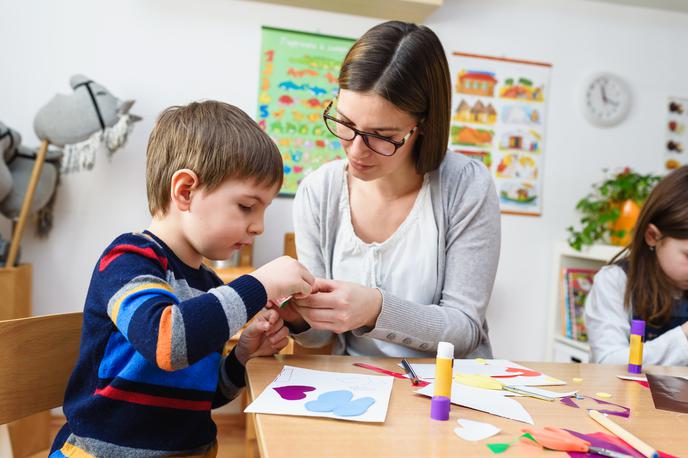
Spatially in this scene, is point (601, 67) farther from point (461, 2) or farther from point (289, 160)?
point (289, 160)

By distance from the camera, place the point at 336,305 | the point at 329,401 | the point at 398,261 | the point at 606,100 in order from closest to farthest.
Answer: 1. the point at 329,401
2. the point at 336,305
3. the point at 398,261
4. the point at 606,100

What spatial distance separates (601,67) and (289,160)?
1724 millimetres

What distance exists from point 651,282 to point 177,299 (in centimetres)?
121

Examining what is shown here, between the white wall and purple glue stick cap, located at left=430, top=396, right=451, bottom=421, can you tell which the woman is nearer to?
purple glue stick cap, located at left=430, top=396, right=451, bottom=421

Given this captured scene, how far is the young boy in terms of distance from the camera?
816mm

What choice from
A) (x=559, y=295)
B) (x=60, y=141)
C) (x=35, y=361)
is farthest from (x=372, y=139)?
(x=559, y=295)

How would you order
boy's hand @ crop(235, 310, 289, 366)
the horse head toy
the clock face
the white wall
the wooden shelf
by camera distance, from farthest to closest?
the clock face → the wooden shelf → the white wall → the horse head toy → boy's hand @ crop(235, 310, 289, 366)

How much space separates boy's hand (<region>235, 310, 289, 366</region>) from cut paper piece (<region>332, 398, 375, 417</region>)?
298 mm

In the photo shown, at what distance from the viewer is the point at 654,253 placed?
1.56m

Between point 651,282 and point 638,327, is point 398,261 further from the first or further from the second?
point 651,282

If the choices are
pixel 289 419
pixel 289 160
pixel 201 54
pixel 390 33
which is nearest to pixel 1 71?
pixel 201 54

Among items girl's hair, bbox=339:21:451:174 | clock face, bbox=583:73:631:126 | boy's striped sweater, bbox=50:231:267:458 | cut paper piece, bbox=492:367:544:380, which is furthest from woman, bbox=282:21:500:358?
clock face, bbox=583:73:631:126

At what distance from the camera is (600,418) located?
2.57 ft

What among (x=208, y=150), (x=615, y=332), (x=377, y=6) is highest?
(x=377, y=6)
